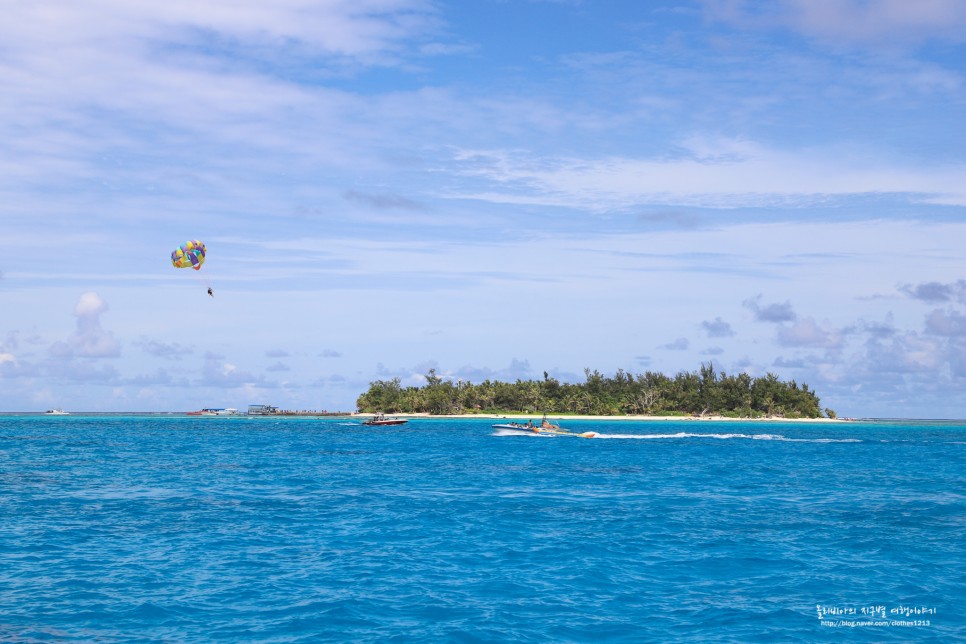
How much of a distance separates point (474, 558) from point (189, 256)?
161ft

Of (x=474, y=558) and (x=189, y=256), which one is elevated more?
(x=189, y=256)

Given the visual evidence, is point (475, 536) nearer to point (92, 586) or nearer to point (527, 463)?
point (92, 586)

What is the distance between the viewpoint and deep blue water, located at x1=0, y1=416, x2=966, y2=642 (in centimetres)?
2255

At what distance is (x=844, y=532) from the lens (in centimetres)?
3666

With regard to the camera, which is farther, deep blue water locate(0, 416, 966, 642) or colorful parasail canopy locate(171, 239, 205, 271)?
colorful parasail canopy locate(171, 239, 205, 271)

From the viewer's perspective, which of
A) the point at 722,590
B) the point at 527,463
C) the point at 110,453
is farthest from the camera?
the point at 110,453

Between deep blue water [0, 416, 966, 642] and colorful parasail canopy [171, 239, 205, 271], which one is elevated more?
colorful parasail canopy [171, 239, 205, 271]

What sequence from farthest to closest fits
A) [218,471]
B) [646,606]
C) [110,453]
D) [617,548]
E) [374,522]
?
[110,453] → [218,471] → [374,522] → [617,548] → [646,606]

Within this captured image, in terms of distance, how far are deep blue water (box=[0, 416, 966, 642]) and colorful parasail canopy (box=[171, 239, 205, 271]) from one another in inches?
776

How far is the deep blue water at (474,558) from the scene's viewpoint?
888 inches

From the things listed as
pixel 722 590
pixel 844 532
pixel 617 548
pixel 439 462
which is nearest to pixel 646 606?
pixel 722 590

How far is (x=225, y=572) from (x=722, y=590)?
16470mm

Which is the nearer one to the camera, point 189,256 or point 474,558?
point 474,558

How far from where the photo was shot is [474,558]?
101ft
